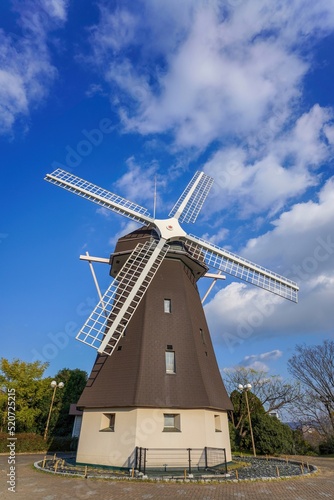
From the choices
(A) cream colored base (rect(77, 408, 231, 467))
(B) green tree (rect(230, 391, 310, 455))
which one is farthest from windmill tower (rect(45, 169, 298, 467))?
(B) green tree (rect(230, 391, 310, 455))

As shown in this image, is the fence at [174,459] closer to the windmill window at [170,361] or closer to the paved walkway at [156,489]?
the paved walkway at [156,489]

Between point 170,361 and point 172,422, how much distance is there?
247 cm

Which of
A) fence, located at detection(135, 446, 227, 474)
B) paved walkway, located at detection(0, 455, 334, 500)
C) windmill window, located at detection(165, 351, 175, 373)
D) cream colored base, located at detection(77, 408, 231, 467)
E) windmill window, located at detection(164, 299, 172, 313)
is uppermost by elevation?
windmill window, located at detection(164, 299, 172, 313)

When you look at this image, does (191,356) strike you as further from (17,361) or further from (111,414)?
(17,361)

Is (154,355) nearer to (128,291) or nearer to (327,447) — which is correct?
(128,291)

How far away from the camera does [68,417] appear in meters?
28.5

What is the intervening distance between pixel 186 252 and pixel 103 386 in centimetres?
814

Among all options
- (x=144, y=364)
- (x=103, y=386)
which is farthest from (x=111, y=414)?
(x=144, y=364)

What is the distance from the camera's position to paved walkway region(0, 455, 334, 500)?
354 inches

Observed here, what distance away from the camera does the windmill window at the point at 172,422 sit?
13.3m

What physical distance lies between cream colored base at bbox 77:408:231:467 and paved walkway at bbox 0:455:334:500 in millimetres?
1947

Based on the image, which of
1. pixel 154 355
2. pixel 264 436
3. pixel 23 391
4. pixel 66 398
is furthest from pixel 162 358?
pixel 66 398

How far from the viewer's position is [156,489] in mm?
9961

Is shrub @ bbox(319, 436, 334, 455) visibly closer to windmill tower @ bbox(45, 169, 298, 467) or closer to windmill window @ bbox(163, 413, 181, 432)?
windmill tower @ bbox(45, 169, 298, 467)
